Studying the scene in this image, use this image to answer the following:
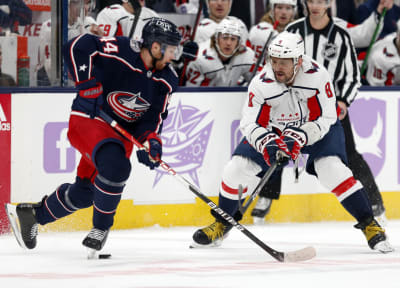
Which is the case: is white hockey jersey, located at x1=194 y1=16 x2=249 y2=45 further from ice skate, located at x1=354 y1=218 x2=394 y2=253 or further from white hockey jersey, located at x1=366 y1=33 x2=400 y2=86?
ice skate, located at x1=354 y1=218 x2=394 y2=253

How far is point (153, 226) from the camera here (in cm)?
573

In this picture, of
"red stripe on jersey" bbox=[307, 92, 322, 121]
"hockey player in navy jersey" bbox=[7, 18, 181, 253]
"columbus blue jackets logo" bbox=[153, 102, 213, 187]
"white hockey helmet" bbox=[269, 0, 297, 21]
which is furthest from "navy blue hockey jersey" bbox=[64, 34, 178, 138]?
"white hockey helmet" bbox=[269, 0, 297, 21]

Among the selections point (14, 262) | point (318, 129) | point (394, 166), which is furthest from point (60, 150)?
point (394, 166)

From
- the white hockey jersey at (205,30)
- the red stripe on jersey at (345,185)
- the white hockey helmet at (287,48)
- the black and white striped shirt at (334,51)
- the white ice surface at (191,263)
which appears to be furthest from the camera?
the white hockey jersey at (205,30)

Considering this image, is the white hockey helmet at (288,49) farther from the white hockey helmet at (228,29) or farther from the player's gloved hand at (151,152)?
the white hockey helmet at (228,29)

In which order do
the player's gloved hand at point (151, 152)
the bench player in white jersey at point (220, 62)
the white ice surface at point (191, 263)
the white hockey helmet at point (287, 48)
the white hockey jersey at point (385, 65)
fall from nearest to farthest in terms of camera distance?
the white ice surface at point (191, 263), the player's gloved hand at point (151, 152), the white hockey helmet at point (287, 48), the bench player in white jersey at point (220, 62), the white hockey jersey at point (385, 65)

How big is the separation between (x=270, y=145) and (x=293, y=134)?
12 centimetres

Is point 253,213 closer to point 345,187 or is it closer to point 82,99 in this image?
point 345,187

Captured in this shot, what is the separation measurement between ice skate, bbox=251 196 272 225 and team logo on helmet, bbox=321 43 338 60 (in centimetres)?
89

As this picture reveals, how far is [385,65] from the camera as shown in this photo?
259 inches

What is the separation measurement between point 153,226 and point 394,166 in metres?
1.56

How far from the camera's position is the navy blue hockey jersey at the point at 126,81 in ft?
15.1

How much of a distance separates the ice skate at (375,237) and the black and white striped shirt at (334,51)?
3.45 ft

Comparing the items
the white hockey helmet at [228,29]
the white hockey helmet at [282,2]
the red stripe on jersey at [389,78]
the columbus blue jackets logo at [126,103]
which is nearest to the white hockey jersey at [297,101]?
the columbus blue jackets logo at [126,103]
